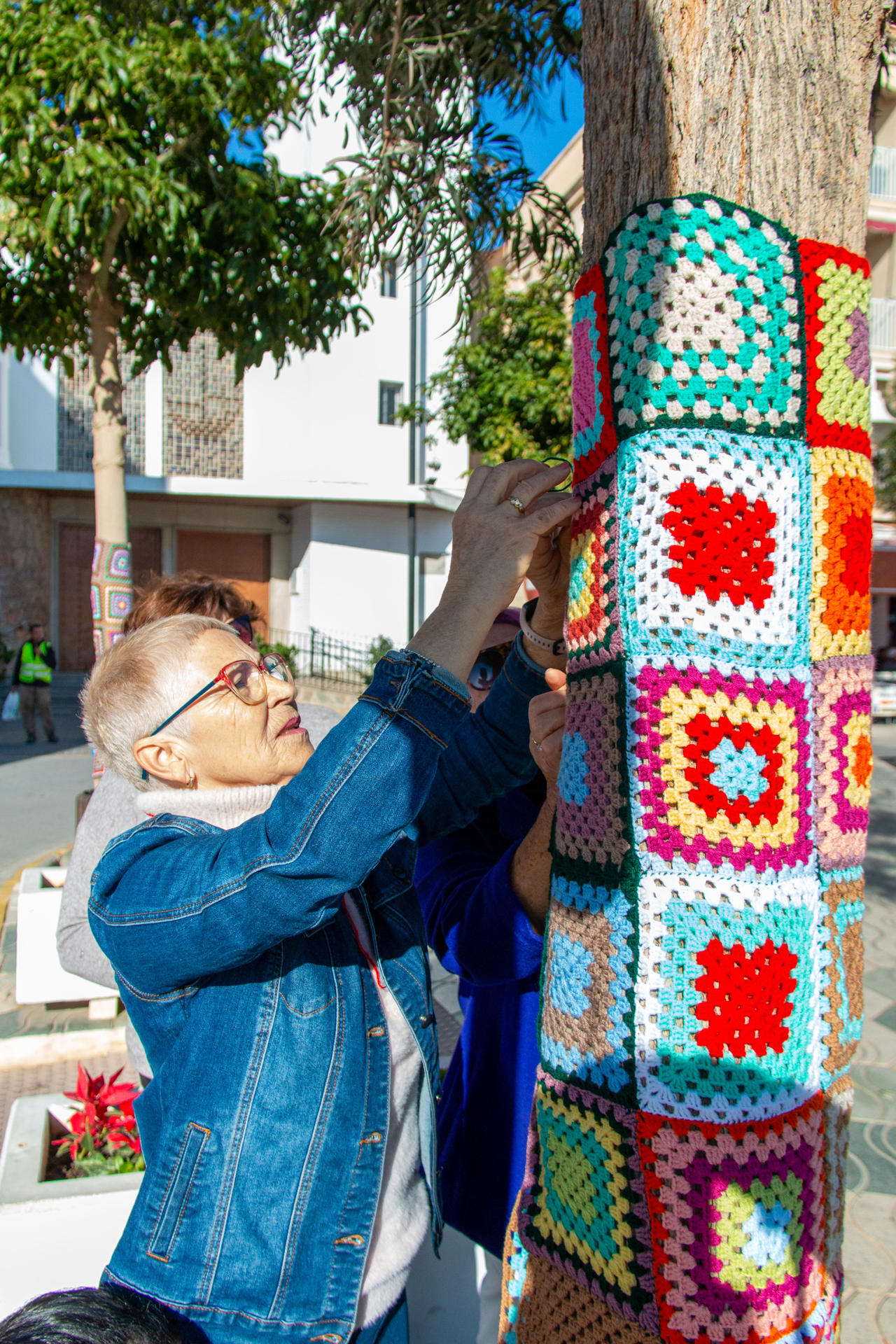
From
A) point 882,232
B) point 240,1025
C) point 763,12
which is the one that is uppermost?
point 882,232

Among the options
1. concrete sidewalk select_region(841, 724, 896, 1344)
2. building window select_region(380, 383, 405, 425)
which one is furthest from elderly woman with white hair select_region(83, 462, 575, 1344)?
building window select_region(380, 383, 405, 425)

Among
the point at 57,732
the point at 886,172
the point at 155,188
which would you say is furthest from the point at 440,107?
the point at 886,172

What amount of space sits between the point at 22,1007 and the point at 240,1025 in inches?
156

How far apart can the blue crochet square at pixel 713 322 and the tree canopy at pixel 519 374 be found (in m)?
6.16

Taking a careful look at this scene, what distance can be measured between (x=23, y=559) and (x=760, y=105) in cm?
1872

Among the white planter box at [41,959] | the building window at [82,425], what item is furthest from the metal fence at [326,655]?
the white planter box at [41,959]

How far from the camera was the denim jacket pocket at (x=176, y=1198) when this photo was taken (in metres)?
1.16

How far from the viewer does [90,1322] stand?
3.16ft

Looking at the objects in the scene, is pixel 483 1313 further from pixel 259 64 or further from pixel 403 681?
pixel 259 64

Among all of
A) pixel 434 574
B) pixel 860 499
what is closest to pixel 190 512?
pixel 434 574

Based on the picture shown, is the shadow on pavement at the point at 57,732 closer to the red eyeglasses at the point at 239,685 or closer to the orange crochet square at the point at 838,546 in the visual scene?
the red eyeglasses at the point at 239,685

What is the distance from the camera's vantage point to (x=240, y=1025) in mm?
1198

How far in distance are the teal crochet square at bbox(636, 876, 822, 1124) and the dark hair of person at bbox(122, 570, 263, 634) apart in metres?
1.59

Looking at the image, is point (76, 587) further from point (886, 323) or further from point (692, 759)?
point (692, 759)
